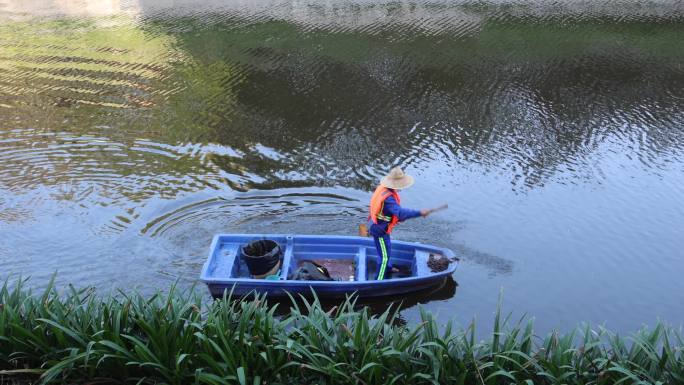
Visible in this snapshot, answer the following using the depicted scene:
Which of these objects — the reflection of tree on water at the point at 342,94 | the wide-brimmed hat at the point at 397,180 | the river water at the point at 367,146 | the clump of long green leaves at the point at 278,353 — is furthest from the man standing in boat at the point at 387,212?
the reflection of tree on water at the point at 342,94

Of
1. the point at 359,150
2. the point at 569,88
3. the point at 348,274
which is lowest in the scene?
the point at 348,274

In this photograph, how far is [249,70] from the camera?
22609mm

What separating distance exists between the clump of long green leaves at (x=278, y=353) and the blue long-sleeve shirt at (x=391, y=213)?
11.6 feet

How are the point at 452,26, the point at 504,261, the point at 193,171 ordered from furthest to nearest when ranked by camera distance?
the point at 452,26 → the point at 193,171 → the point at 504,261

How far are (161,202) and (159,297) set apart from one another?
680cm

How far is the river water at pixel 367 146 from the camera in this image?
37.0 feet

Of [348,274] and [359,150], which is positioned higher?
[359,150]

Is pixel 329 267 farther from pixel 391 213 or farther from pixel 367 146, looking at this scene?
pixel 367 146

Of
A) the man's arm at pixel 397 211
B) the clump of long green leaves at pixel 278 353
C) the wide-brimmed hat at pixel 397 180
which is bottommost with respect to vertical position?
the clump of long green leaves at pixel 278 353

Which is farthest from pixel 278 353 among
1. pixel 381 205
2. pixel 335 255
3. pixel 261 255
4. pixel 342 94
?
pixel 342 94

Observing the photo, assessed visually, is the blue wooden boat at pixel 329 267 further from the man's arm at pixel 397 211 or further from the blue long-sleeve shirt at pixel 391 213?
the man's arm at pixel 397 211

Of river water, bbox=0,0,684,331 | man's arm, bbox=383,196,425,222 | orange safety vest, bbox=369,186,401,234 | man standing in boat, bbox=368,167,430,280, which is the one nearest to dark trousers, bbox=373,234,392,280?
man standing in boat, bbox=368,167,430,280

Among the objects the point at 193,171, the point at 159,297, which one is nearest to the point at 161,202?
the point at 193,171

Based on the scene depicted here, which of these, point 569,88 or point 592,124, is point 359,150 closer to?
point 592,124
